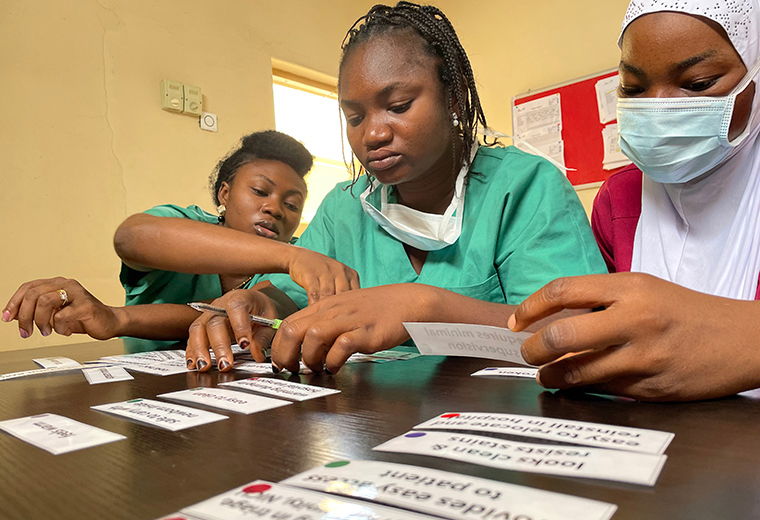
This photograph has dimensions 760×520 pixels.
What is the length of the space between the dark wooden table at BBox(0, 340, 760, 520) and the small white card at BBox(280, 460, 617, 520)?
0.02 m

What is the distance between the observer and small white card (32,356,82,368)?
732mm

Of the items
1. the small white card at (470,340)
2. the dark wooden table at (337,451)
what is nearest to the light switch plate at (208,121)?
the dark wooden table at (337,451)

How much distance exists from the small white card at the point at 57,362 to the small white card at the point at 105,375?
0.27ft

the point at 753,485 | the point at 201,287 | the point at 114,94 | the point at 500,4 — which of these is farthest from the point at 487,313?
the point at 500,4

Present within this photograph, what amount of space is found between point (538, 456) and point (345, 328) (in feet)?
0.90

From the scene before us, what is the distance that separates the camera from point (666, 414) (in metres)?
0.35

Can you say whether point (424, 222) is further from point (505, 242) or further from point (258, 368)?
point (258, 368)

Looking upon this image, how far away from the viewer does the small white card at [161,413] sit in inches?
14.6

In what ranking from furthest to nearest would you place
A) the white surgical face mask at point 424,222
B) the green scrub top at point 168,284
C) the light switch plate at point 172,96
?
the light switch plate at point 172,96, the green scrub top at point 168,284, the white surgical face mask at point 424,222

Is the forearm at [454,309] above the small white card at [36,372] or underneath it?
above

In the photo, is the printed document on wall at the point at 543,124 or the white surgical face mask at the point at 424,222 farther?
the printed document on wall at the point at 543,124

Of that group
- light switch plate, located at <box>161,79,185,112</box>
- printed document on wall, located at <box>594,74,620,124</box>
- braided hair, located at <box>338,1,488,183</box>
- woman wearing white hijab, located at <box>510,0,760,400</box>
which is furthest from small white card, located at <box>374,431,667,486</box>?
printed document on wall, located at <box>594,74,620,124</box>

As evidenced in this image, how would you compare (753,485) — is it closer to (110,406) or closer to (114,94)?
(110,406)

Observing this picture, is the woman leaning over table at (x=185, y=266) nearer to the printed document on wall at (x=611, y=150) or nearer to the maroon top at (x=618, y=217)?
the maroon top at (x=618, y=217)
